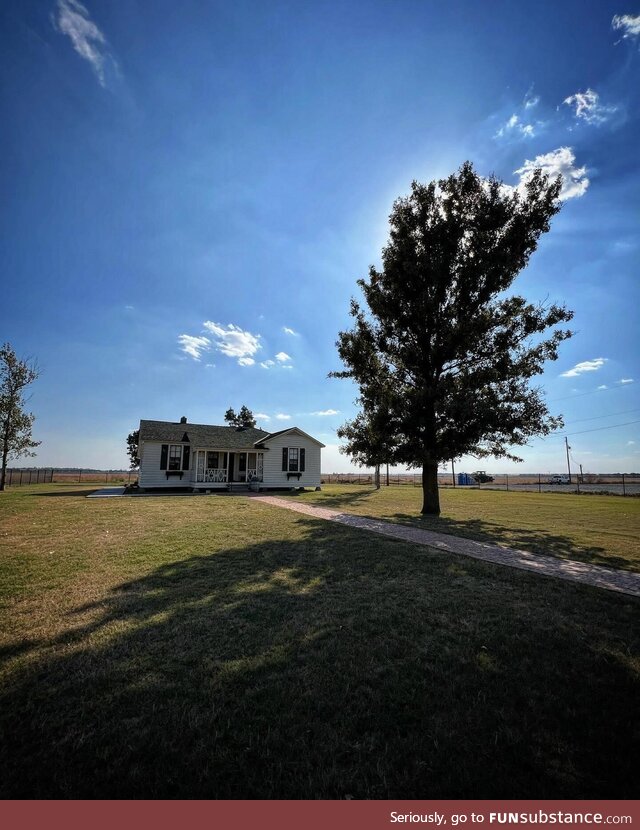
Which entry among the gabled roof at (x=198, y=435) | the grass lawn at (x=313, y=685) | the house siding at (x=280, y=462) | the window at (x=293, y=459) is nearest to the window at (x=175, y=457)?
the gabled roof at (x=198, y=435)

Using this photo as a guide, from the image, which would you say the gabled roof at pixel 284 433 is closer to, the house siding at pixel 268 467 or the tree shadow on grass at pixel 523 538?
the house siding at pixel 268 467

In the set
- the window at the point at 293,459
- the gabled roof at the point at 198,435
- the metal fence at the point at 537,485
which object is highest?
the gabled roof at the point at 198,435

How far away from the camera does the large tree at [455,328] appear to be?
1315cm

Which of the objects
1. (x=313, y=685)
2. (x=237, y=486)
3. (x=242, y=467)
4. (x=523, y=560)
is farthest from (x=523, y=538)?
(x=242, y=467)

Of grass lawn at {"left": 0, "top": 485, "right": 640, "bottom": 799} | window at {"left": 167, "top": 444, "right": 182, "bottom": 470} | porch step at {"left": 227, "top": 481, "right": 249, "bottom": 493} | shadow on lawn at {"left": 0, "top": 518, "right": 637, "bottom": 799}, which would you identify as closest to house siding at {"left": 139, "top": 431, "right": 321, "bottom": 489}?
window at {"left": 167, "top": 444, "right": 182, "bottom": 470}

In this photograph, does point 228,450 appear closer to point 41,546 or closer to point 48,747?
point 41,546

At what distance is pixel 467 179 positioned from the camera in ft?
45.9

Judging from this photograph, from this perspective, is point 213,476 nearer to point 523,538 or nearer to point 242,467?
point 242,467

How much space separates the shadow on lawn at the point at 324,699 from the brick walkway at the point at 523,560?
975mm

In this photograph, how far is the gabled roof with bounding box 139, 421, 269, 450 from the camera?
28.1 m

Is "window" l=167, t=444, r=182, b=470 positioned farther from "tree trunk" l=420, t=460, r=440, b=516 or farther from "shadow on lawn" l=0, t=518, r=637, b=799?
"shadow on lawn" l=0, t=518, r=637, b=799

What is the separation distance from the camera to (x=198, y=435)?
29.4 meters
